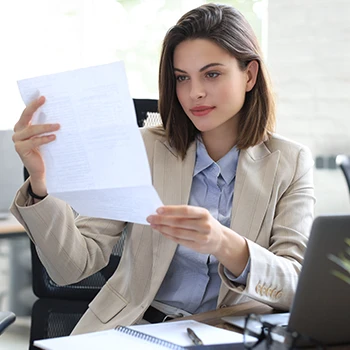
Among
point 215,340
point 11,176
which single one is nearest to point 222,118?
point 215,340

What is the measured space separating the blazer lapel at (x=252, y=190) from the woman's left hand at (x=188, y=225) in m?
0.31

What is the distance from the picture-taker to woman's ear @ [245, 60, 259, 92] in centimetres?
172

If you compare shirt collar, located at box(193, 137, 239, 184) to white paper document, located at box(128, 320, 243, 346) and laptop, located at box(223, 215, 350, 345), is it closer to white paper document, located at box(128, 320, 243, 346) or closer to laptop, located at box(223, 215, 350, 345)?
white paper document, located at box(128, 320, 243, 346)

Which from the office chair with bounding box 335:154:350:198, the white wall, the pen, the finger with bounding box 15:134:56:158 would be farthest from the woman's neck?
the white wall

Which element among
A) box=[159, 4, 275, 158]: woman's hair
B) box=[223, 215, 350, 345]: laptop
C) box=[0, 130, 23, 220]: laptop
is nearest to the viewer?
box=[223, 215, 350, 345]: laptop

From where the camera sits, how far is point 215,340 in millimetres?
1148

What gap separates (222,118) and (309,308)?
0.67 m

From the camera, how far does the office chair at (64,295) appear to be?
5.91 ft

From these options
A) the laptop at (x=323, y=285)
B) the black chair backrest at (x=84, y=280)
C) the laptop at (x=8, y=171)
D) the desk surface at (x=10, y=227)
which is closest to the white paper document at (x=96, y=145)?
the laptop at (x=323, y=285)

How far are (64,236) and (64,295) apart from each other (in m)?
0.38

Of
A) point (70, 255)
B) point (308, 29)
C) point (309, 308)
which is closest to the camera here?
point (309, 308)

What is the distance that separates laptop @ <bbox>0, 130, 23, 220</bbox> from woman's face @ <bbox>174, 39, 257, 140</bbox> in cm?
183

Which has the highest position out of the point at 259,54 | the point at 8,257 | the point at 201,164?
the point at 259,54

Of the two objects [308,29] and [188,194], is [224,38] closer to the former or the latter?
[188,194]
